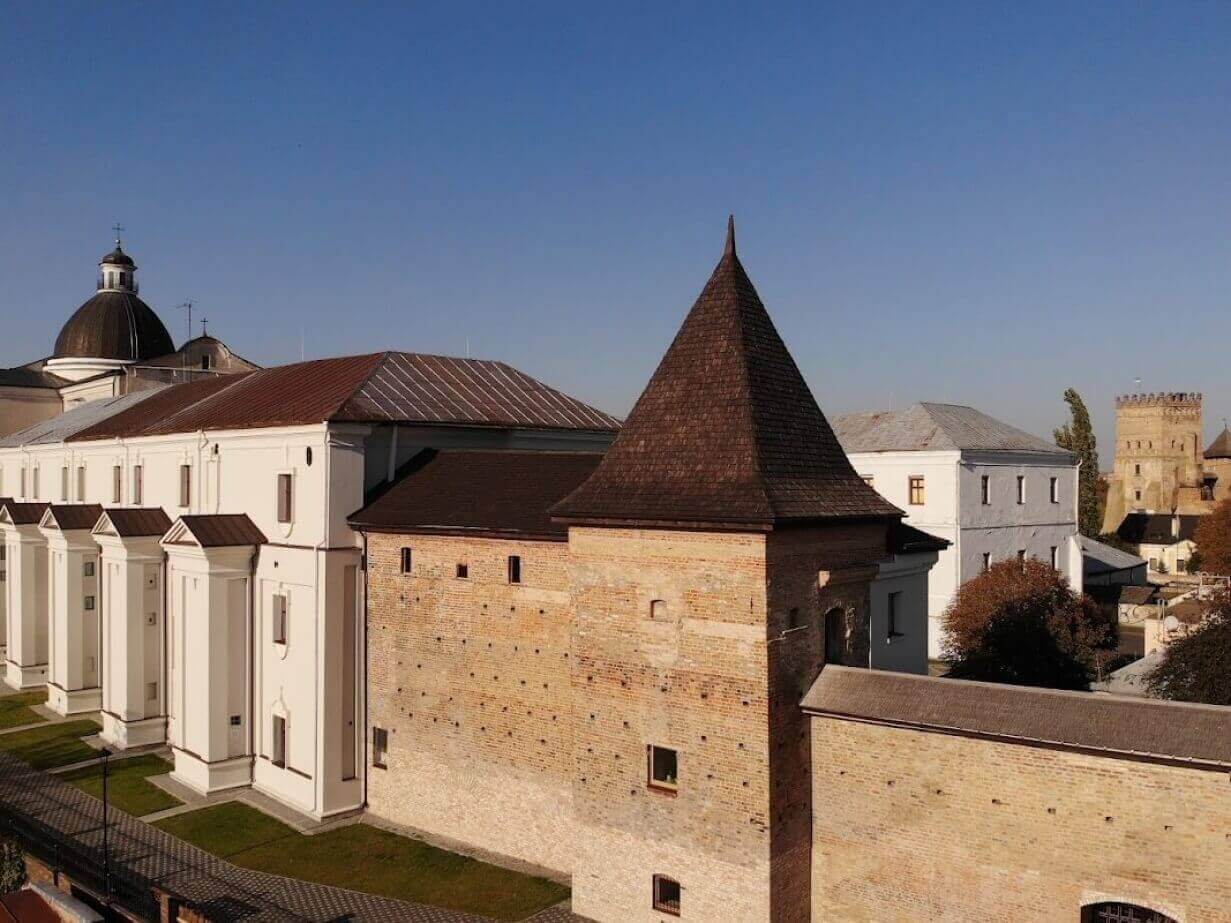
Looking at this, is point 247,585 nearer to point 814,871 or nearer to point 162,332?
point 814,871

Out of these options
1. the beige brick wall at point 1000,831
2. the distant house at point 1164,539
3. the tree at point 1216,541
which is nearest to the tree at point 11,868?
the beige brick wall at point 1000,831

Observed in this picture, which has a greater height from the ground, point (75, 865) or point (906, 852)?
point (906, 852)

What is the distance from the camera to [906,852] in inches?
581

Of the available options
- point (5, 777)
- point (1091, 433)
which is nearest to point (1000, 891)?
point (5, 777)

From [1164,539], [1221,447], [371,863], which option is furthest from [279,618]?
[1221,447]

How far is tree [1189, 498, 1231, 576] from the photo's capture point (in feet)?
185

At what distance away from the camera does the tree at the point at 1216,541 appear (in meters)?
56.4

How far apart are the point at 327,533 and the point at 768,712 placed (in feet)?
39.0

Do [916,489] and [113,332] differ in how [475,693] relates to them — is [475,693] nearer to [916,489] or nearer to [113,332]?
[916,489]

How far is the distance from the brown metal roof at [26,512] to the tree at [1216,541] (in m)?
56.6

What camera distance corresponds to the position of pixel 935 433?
40688 mm

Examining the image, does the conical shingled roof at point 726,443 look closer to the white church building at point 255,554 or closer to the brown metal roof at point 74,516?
the white church building at point 255,554

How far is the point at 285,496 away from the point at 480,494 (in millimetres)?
5496

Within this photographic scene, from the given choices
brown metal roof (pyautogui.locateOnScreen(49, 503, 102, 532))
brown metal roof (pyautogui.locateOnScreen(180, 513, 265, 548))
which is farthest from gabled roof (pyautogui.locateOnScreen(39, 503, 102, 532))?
brown metal roof (pyautogui.locateOnScreen(180, 513, 265, 548))
